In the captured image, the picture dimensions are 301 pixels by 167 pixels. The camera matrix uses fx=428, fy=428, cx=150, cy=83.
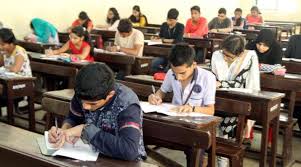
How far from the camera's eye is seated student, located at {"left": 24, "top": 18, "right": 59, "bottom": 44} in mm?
7711

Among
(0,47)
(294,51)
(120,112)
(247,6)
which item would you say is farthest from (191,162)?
(247,6)

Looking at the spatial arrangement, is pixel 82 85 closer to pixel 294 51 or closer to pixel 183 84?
pixel 183 84

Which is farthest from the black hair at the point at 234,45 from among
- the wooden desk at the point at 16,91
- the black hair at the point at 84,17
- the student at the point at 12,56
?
the black hair at the point at 84,17

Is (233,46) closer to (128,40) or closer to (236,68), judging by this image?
(236,68)

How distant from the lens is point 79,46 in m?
5.62

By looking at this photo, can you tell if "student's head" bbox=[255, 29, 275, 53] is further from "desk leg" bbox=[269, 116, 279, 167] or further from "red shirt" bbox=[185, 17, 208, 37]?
"red shirt" bbox=[185, 17, 208, 37]

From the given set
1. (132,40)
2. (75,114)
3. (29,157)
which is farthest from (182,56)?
(132,40)

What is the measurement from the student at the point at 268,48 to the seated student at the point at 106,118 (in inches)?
→ 124

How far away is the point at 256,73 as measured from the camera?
12.3ft

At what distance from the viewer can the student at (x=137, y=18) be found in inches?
424

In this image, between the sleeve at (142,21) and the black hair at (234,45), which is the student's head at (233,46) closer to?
the black hair at (234,45)

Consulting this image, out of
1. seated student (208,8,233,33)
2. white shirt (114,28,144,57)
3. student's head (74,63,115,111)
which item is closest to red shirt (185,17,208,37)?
seated student (208,8,233,33)

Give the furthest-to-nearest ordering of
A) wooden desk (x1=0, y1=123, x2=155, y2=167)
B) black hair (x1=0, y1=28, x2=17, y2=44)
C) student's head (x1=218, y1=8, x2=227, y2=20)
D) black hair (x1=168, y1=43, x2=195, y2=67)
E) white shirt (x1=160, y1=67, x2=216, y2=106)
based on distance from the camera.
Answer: student's head (x1=218, y1=8, x2=227, y2=20)
black hair (x1=0, y1=28, x2=17, y2=44)
white shirt (x1=160, y1=67, x2=216, y2=106)
black hair (x1=168, y1=43, x2=195, y2=67)
wooden desk (x1=0, y1=123, x2=155, y2=167)

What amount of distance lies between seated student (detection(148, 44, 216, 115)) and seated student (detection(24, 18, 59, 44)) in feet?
16.7
